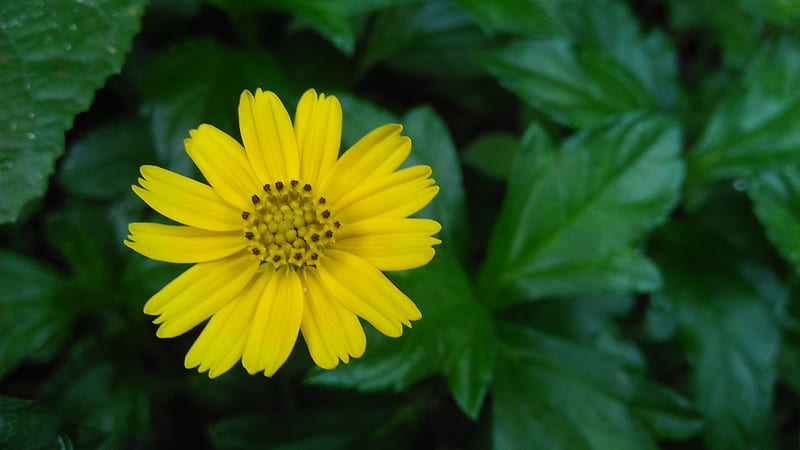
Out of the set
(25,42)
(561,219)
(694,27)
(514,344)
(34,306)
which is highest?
(694,27)

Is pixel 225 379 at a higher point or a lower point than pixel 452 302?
lower

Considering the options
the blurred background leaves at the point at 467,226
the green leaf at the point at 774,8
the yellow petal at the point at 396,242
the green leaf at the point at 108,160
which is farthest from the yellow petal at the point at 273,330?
the green leaf at the point at 774,8

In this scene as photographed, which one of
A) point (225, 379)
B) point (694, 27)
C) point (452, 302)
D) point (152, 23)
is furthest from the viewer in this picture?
point (694, 27)

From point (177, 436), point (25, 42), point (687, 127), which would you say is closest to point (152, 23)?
point (25, 42)

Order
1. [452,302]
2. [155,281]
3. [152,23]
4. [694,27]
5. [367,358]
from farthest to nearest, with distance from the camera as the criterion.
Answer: [694,27]
[152,23]
[155,281]
[452,302]
[367,358]

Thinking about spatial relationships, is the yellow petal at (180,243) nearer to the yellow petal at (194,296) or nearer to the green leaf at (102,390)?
the yellow petal at (194,296)

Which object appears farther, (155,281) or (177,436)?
(177,436)

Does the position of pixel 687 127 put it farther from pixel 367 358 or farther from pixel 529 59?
pixel 367 358
